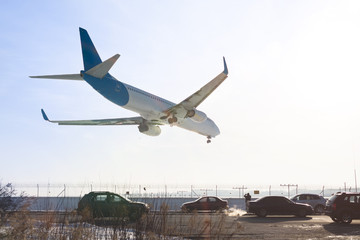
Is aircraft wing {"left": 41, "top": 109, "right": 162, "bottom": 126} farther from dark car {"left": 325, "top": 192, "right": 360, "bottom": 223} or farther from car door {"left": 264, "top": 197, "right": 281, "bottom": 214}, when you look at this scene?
dark car {"left": 325, "top": 192, "right": 360, "bottom": 223}

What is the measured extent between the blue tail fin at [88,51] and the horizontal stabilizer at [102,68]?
167 centimetres

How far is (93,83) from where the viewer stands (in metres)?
32.3

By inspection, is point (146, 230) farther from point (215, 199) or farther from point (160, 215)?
point (215, 199)

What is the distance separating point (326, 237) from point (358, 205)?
707 cm

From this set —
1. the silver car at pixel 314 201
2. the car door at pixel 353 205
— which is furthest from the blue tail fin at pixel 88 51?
the car door at pixel 353 205

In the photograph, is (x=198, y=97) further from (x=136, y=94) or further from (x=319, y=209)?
(x=319, y=209)

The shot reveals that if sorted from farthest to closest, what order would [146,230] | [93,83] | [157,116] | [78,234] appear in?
[157,116] < [93,83] < [146,230] < [78,234]

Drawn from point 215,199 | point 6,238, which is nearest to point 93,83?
point 215,199

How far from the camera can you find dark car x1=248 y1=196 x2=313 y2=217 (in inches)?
1107

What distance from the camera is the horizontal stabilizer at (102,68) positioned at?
30.0m

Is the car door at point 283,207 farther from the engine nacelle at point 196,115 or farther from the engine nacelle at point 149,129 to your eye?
the engine nacelle at point 149,129

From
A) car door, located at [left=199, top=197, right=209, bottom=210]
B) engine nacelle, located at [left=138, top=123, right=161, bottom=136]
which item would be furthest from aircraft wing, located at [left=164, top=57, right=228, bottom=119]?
car door, located at [left=199, top=197, right=209, bottom=210]

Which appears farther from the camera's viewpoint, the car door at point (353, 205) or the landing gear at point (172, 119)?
the landing gear at point (172, 119)

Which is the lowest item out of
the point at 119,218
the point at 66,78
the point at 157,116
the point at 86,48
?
the point at 119,218
